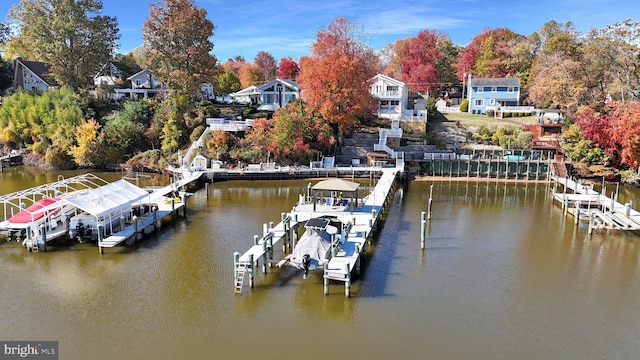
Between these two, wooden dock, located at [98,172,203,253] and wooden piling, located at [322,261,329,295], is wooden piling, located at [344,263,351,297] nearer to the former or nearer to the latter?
wooden piling, located at [322,261,329,295]

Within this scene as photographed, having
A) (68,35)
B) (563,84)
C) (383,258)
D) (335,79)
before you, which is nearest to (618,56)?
(563,84)

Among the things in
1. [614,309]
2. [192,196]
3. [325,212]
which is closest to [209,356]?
[325,212]

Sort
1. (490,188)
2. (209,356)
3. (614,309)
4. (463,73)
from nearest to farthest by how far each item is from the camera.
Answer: (209,356), (614,309), (490,188), (463,73)

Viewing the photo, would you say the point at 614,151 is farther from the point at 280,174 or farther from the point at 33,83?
the point at 33,83

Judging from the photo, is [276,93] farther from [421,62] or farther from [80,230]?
[80,230]

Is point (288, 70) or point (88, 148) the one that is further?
point (288, 70)

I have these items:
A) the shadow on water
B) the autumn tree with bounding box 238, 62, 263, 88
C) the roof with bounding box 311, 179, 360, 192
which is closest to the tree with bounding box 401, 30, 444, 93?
the autumn tree with bounding box 238, 62, 263, 88

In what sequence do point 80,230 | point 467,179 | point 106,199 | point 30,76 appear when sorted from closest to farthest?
point 80,230 → point 106,199 → point 467,179 → point 30,76
